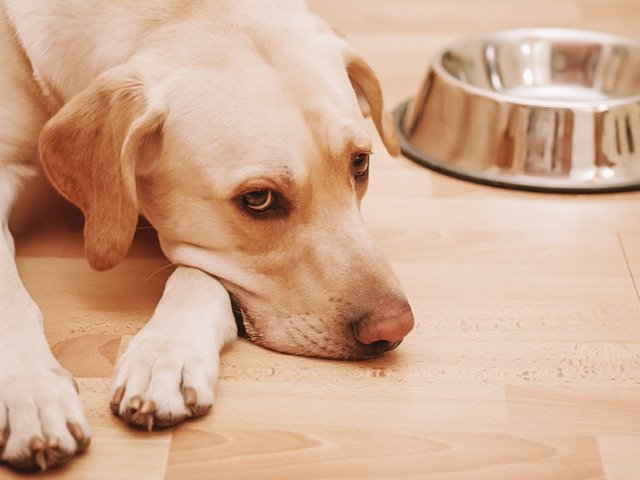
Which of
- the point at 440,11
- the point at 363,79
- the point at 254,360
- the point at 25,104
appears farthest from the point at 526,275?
the point at 440,11

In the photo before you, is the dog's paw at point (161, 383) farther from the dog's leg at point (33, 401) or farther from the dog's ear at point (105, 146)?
the dog's ear at point (105, 146)

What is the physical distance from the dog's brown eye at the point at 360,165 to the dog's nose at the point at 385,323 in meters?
0.31

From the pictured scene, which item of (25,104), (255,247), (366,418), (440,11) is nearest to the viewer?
(366,418)

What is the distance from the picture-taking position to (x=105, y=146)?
1.71 metres

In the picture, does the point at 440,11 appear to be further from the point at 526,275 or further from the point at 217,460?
the point at 217,460

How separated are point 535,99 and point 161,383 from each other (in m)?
1.61

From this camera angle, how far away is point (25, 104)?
2021 millimetres

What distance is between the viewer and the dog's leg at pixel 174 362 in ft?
5.06

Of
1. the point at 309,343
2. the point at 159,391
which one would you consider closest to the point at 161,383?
the point at 159,391

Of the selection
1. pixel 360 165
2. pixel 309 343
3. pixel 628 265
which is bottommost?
pixel 628 265

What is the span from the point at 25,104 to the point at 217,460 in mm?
942

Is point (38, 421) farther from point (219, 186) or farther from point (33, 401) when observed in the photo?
point (219, 186)

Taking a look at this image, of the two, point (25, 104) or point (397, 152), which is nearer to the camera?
point (25, 104)

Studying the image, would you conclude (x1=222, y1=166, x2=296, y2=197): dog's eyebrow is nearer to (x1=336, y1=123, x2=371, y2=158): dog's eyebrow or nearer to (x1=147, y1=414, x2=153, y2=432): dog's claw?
(x1=336, y1=123, x2=371, y2=158): dog's eyebrow
